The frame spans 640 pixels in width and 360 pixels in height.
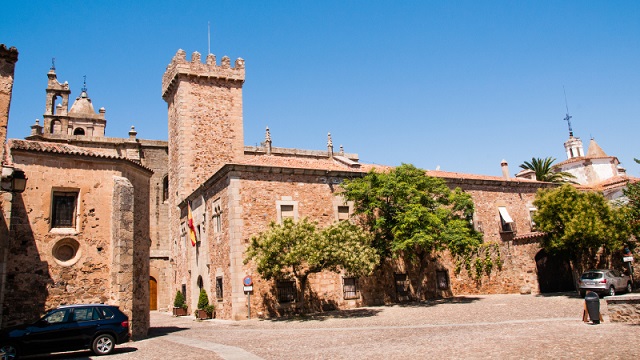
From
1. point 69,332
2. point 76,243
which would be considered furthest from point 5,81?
point 69,332

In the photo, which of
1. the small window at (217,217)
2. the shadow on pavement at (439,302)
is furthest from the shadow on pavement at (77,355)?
the shadow on pavement at (439,302)

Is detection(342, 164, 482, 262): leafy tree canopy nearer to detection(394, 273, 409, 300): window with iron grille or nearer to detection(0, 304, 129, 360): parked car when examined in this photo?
detection(394, 273, 409, 300): window with iron grille

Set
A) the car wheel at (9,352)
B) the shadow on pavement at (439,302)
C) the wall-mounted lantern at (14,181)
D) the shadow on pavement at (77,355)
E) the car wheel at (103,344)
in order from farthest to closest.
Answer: the shadow on pavement at (439,302) → the car wheel at (103,344) → the shadow on pavement at (77,355) → the car wheel at (9,352) → the wall-mounted lantern at (14,181)

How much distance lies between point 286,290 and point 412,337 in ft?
32.8

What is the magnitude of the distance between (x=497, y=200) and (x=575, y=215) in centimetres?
868

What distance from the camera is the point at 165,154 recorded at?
38.2m

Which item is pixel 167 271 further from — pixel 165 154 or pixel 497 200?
pixel 497 200

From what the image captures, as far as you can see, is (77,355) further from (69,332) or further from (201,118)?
(201,118)

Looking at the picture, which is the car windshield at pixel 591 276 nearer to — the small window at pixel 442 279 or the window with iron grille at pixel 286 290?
the small window at pixel 442 279

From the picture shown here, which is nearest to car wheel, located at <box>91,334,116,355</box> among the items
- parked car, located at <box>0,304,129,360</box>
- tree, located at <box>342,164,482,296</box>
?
parked car, located at <box>0,304,129,360</box>

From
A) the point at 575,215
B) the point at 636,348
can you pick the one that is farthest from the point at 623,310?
the point at 575,215

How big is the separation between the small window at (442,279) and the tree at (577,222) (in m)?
5.83

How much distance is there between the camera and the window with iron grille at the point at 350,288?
24417mm

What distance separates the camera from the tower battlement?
3309 centimetres
